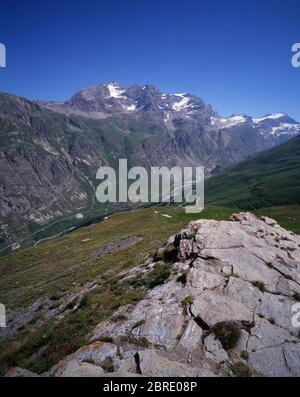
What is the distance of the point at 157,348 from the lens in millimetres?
17844

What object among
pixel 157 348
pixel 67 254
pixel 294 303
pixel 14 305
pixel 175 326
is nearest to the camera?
pixel 157 348

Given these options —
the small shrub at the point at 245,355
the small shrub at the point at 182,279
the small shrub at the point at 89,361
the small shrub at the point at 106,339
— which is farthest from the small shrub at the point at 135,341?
the small shrub at the point at 182,279

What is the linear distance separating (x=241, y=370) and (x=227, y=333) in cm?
221

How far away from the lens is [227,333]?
18125mm

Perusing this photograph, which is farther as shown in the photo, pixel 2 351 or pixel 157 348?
pixel 2 351

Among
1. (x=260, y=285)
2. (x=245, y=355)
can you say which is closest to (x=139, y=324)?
(x=245, y=355)

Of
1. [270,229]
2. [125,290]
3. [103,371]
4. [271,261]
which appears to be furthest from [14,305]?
[270,229]

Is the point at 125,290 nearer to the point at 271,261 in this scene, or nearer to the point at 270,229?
the point at 271,261

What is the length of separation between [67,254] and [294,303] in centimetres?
5061

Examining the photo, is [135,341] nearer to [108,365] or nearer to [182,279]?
[108,365]

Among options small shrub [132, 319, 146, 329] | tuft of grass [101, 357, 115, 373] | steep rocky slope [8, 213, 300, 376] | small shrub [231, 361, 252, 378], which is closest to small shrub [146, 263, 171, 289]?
steep rocky slope [8, 213, 300, 376]

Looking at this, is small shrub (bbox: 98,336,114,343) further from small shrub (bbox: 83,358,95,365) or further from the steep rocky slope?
small shrub (bbox: 83,358,95,365)

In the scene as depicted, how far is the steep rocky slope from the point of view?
16656 millimetres
